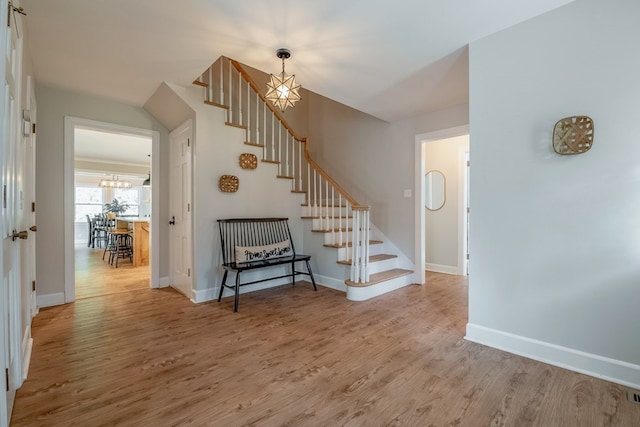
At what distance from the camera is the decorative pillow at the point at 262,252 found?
130 inches

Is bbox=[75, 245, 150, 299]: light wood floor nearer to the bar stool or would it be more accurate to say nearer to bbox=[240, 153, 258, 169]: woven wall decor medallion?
the bar stool

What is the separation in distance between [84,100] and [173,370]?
3244 millimetres

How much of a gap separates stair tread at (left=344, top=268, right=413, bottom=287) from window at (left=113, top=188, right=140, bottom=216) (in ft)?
29.7

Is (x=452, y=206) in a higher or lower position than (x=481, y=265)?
higher

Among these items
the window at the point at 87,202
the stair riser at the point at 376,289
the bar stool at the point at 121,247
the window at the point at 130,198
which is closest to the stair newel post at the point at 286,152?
the stair riser at the point at 376,289

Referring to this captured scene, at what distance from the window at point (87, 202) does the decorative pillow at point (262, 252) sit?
869 centimetres

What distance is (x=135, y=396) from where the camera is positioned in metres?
1.62

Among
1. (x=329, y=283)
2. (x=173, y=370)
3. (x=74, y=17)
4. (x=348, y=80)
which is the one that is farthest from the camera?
(x=329, y=283)

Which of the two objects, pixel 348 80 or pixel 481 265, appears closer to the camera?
pixel 481 265

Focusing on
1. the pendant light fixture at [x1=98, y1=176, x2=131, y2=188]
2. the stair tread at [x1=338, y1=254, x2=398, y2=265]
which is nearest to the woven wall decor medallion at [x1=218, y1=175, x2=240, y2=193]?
the stair tread at [x1=338, y1=254, x2=398, y2=265]

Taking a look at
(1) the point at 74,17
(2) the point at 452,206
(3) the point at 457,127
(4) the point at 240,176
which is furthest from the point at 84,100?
(2) the point at 452,206

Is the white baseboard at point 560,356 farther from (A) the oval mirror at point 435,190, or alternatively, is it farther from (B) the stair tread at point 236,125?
(B) the stair tread at point 236,125

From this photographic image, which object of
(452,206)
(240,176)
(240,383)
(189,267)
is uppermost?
(240,176)

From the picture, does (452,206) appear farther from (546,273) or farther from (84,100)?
(84,100)
